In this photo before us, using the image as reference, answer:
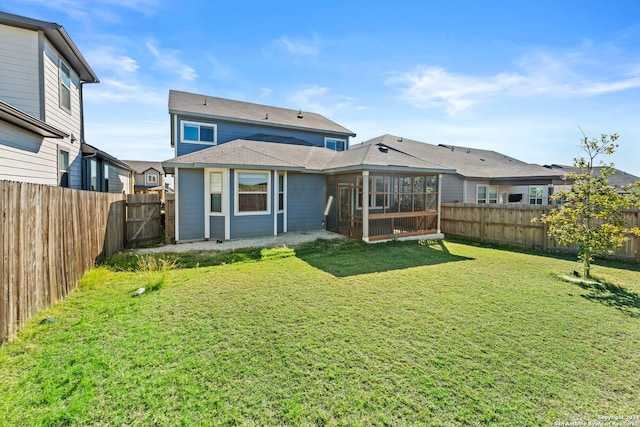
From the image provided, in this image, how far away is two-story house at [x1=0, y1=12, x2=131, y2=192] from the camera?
6.61 m

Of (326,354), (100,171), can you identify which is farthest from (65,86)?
(326,354)

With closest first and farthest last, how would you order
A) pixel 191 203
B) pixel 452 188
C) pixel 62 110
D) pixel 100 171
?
pixel 62 110
pixel 191 203
pixel 100 171
pixel 452 188

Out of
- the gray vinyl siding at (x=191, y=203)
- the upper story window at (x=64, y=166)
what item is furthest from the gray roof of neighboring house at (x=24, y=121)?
the gray vinyl siding at (x=191, y=203)

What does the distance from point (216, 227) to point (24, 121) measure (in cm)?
550

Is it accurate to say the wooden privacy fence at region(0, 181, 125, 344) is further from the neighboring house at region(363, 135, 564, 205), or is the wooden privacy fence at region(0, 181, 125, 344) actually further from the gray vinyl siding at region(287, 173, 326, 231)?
the neighboring house at region(363, 135, 564, 205)

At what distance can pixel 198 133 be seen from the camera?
13367mm

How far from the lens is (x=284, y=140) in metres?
16.0

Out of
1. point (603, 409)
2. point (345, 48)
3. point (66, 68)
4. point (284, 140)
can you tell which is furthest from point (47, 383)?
point (284, 140)

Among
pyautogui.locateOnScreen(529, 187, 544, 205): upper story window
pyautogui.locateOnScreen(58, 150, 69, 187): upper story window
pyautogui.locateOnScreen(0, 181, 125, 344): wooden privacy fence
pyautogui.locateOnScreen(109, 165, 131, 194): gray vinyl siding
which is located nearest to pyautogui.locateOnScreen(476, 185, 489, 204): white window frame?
pyautogui.locateOnScreen(529, 187, 544, 205): upper story window

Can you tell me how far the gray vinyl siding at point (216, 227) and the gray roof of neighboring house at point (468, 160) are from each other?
451 inches

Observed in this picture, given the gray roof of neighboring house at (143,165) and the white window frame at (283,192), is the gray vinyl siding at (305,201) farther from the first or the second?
the gray roof of neighboring house at (143,165)

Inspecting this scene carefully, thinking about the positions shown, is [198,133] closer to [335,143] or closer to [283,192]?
[283,192]

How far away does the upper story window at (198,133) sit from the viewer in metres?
13.1

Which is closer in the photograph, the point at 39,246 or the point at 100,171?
the point at 39,246
